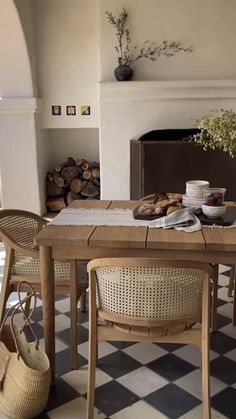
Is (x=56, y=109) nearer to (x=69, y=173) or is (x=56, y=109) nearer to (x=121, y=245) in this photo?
(x=69, y=173)

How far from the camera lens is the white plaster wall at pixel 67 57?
4648 mm

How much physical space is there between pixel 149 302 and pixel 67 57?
3.77 m

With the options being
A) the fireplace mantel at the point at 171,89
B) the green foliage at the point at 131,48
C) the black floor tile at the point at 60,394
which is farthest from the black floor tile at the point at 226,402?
the green foliage at the point at 131,48

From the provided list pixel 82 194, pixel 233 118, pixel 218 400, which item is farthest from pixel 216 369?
pixel 82 194

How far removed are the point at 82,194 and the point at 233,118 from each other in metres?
3.24

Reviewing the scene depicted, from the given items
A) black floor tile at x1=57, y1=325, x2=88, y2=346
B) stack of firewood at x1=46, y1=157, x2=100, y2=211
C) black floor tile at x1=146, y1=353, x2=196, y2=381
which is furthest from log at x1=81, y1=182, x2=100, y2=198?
black floor tile at x1=146, y1=353, x2=196, y2=381

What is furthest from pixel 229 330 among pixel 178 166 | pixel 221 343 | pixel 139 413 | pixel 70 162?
pixel 70 162

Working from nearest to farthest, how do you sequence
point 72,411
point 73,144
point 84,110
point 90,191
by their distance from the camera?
point 72,411
point 84,110
point 90,191
point 73,144

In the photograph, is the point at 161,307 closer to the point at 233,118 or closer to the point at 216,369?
the point at 216,369

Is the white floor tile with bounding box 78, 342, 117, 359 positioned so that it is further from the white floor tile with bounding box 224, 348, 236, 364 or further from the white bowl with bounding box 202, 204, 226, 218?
the white bowl with bounding box 202, 204, 226, 218

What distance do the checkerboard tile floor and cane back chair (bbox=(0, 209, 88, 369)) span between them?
0.18 m

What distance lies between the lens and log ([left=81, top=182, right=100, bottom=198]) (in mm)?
5102

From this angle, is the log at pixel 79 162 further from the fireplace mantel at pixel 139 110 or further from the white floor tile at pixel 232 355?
the white floor tile at pixel 232 355

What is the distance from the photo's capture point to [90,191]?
5.11 metres
